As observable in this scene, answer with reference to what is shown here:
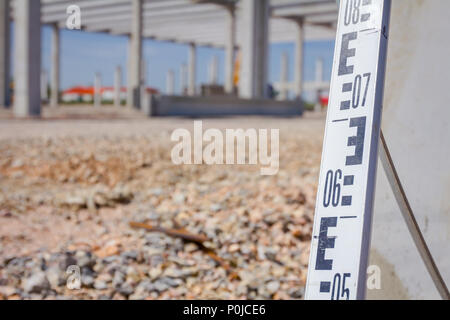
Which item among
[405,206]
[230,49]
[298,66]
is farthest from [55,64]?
[405,206]

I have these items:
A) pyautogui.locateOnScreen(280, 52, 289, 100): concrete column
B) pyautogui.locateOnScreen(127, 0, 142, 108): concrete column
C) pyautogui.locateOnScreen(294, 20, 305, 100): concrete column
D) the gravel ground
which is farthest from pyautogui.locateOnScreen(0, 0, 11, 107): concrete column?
pyautogui.locateOnScreen(280, 52, 289, 100): concrete column

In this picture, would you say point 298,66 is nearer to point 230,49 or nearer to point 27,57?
point 230,49

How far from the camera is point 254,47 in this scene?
2269 cm

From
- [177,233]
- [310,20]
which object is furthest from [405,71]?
[310,20]

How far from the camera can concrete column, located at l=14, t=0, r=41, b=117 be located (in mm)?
15992

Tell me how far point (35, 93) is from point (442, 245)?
16.3m

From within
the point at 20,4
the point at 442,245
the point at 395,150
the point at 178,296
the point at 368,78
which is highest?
the point at 20,4

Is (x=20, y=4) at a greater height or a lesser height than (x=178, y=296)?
greater

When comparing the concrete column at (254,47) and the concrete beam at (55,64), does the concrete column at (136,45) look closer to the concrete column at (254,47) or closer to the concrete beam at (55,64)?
the concrete column at (254,47)

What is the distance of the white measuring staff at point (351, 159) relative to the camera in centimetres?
119

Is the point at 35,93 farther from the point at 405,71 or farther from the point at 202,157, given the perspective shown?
the point at 405,71

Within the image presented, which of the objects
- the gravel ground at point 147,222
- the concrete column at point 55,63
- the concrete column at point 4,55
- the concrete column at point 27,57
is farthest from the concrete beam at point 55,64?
the gravel ground at point 147,222

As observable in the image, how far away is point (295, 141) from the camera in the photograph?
10.2 meters

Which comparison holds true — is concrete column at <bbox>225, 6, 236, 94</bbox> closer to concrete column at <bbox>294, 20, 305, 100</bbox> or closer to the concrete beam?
concrete column at <bbox>294, 20, 305, 100</bbox>
